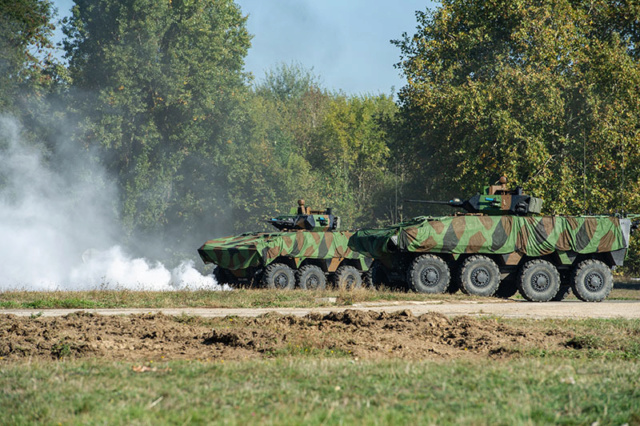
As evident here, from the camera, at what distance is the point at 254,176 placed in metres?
52.8

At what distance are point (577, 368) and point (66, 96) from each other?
3940 cm

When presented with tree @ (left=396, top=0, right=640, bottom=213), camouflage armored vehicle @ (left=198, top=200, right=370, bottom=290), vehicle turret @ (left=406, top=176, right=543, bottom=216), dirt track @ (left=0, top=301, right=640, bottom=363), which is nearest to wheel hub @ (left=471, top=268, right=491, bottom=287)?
vehicle turret @ (left=406, top=176, right=543, bottom=216)

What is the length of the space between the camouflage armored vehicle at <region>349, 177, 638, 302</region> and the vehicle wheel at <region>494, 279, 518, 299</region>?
0.12 metres

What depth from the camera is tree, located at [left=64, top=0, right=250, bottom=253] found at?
43656mm

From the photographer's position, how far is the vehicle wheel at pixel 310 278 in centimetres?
2520

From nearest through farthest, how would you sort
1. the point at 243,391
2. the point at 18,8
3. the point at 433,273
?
1. the point at 243,391
2. the point at 433,273
3. the point at 18,8

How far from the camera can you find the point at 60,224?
42.6 metres

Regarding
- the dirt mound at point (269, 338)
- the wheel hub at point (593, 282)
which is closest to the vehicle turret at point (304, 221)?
the wheel hub at point (593, 282)

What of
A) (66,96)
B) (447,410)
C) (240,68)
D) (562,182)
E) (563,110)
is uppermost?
(240,68)

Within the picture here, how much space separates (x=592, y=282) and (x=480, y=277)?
10.1ft

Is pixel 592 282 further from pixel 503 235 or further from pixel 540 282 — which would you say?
pixel 503 235

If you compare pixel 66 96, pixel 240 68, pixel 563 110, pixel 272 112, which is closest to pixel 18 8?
pixel 66 96

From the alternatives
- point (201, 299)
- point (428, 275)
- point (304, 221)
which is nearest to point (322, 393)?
point (201, 299)

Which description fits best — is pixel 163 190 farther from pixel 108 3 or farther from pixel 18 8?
pixel 18 8
